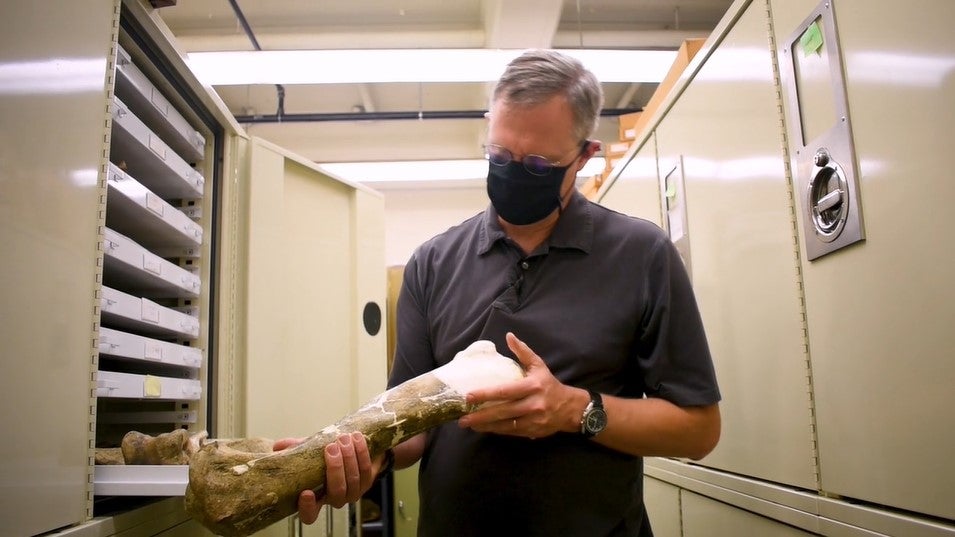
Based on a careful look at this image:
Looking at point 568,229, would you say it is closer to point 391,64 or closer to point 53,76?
point 53,76

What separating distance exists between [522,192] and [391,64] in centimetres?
251

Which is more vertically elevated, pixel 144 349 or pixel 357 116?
pixel 357 116

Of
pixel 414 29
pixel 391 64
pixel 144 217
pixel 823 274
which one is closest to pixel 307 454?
pixel 144 217

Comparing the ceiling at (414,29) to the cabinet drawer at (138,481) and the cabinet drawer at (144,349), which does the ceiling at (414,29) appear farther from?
the cabinet drawer at (138,481)

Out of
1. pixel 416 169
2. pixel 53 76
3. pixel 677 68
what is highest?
pixel 416 169

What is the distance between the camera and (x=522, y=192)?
4.19 ft

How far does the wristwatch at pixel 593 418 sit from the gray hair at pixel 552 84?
1.80 ft

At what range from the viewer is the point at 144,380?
1.50 metres

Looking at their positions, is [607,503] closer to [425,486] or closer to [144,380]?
[425,486]

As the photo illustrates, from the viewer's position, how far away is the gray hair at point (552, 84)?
48.4 inches

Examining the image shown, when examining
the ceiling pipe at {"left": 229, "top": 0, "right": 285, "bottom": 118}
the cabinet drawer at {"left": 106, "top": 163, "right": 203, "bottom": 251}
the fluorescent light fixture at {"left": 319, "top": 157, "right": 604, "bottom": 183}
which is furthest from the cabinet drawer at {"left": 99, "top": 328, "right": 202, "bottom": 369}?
the fluorescent light fixture at {"left": 319, "top": 157, "right": 604, "bottom": 183}

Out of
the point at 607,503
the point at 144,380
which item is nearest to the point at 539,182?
the point at 607,503

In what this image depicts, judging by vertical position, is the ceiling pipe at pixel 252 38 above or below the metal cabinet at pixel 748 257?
above

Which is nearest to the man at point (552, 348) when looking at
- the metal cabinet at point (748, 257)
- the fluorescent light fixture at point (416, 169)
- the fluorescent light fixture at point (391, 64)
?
the metal cabinet at point (748, 257)
